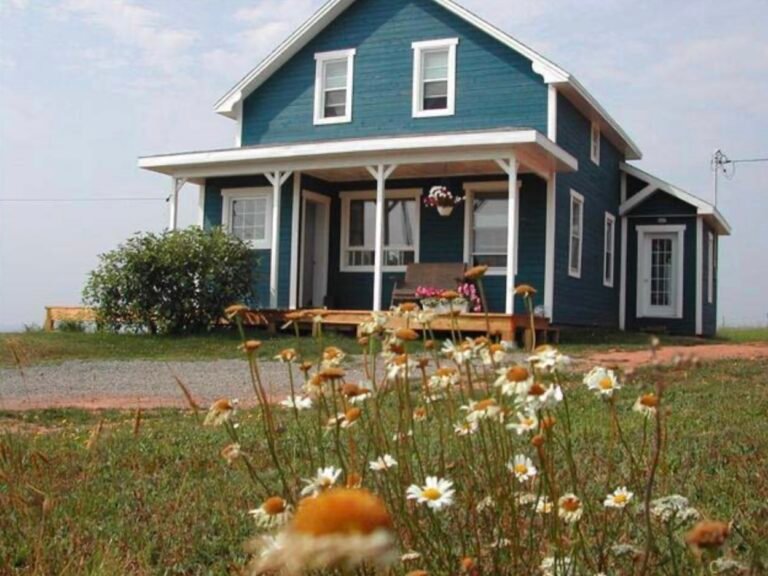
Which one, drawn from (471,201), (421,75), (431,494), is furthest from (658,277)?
(431,494)

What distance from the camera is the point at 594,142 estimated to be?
20.4 m

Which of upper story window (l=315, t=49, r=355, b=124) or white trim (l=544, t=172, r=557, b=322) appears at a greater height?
upper story window (l=315, t=49, r=355, b=124)

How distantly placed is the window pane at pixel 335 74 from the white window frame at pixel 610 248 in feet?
22.1

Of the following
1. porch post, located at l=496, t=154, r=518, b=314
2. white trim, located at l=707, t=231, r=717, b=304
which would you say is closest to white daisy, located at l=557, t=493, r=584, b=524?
porch post, located at l=496, t=154, r=518, b=314

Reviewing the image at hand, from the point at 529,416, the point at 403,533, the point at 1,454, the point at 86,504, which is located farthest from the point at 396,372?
the point at 86,504

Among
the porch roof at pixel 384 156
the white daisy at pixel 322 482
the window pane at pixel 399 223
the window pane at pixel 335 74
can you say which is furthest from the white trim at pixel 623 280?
the white daisy at pixel 322 482

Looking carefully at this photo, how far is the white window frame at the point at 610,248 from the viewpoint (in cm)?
2119

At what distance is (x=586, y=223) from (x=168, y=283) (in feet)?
28.7

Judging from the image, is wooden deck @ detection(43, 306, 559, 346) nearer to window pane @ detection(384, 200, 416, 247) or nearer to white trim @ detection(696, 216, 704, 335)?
window pane @ detection(384, 200, 416, 247)

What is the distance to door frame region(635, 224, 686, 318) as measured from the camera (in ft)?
70.6

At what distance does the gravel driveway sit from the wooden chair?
419 centimetres

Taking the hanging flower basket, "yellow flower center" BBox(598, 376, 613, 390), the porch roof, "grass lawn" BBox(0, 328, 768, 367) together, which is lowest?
"grass lawn" BBox(0, 328, 768, 367)

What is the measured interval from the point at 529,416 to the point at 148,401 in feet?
23.7

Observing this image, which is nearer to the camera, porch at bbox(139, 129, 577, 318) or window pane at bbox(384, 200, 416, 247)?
porch at bbox(139, 129, 577, 318)
